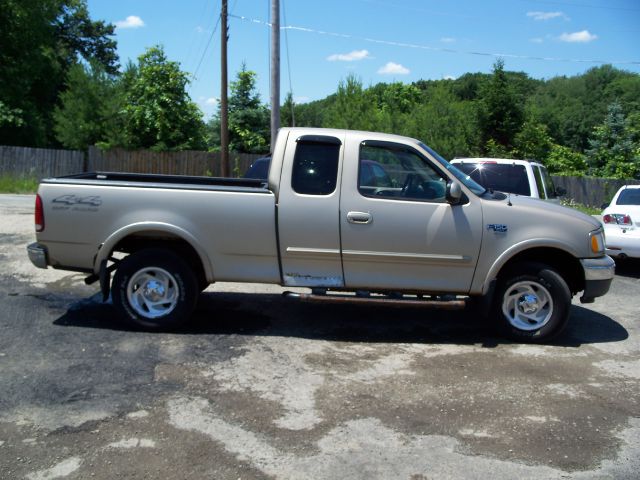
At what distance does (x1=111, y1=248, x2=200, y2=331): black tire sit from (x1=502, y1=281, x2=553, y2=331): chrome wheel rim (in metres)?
3.17

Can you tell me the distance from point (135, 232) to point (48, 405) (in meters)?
2.06

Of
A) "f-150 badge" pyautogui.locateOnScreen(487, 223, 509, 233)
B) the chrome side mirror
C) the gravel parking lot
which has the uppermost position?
the chrome side mirror

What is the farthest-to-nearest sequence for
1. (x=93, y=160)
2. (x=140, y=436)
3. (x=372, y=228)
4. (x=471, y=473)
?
1. (x=93, y=160)
2. (x=372, y=228)
3. (x=140, y=436)
4. (x=471, y=473)

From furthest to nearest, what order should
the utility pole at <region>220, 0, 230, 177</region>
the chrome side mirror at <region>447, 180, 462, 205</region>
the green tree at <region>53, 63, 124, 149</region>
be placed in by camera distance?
the green tree at <region>53, 63, 124, 149</region>, the utility pole at <region>220, 0, 230, 177</region>, the chrome side mirror at <region>447, 180, 462, 205</region>

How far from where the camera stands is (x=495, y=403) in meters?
4.79

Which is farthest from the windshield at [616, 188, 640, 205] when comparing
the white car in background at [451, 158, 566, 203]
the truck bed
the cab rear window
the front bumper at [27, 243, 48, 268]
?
the front bumper at [27, 243, 48, 268]

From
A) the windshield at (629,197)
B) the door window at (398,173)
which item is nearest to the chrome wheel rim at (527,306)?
the door window at (398,173)

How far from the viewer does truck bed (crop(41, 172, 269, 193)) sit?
6086 mm

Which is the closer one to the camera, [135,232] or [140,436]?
[140,436]

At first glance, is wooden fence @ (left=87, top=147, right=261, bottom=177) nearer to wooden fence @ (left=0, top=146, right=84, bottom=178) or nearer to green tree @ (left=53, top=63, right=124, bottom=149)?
wooden fence @ (left=0, top=146, right=84, bottom=178)

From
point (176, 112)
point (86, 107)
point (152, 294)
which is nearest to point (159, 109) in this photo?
point (176, 112)

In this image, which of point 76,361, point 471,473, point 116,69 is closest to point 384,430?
point 471,473

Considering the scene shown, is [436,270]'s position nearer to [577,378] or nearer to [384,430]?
[577,378]

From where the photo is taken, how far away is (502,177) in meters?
9.80
